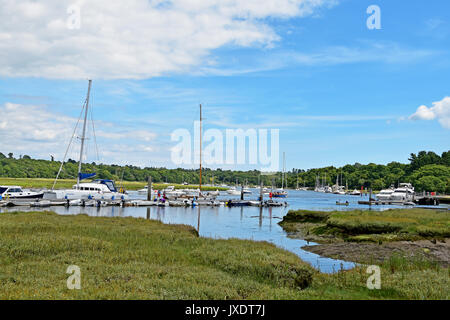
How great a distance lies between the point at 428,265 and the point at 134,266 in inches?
613

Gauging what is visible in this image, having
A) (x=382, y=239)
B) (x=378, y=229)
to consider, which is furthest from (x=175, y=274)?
(x=378, y=229)

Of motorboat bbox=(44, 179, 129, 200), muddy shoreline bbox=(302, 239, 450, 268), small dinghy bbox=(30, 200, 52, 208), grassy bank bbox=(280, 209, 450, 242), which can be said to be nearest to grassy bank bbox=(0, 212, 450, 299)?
muddy shoreline bbox=(302, 239, 450, 268)

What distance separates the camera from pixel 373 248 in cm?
3105

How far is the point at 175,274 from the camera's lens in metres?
15.6

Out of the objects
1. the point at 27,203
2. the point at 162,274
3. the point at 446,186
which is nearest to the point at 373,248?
the point at 162,274

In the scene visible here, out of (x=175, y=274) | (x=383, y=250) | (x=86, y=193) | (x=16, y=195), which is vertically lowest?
(x=383, y=250)

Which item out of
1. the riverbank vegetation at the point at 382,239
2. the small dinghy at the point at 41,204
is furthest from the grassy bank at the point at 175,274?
the small dinghy at the point at 41,204

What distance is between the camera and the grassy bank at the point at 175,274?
13117 mm

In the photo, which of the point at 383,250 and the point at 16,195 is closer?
the point at 383,250

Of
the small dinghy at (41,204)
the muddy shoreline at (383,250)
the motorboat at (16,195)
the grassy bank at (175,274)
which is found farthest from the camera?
the motorboat at (16,195)

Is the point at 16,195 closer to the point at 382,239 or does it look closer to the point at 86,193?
the point at 86,193

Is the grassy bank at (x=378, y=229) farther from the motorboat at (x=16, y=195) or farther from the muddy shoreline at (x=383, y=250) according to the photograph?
the motorboat at (x=16, y=195)

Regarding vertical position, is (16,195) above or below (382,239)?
above
